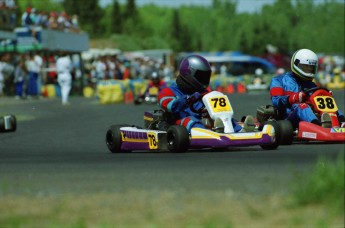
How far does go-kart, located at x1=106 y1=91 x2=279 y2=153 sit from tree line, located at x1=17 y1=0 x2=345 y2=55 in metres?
78.3

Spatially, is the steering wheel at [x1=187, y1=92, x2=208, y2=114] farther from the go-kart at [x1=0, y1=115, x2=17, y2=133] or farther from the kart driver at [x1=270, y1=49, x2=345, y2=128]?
the go-kart at [x1=0, y1=115, x2=17, y2=133]

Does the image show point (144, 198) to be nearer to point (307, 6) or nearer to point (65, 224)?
point (65, 224)

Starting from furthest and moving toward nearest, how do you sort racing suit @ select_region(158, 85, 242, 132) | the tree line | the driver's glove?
1. the tree line
2. the driver's glove
3. racing suit @ select_region(158, 85, 242, 132)

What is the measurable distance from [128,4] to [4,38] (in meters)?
92.5

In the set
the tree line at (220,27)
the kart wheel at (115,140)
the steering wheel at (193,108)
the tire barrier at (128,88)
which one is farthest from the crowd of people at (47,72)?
the tree line at (220,27)

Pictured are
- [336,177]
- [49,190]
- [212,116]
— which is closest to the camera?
[336,177]

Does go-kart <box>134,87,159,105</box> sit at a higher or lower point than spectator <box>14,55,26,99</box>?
lower

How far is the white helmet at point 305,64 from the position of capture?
43.4ft

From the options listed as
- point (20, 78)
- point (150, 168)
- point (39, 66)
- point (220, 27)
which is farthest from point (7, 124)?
point (220, 27)

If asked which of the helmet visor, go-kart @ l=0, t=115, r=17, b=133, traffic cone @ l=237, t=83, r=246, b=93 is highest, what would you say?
the helmet visor

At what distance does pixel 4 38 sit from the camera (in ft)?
121

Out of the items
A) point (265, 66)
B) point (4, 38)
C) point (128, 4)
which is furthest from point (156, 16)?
point (4, 38)

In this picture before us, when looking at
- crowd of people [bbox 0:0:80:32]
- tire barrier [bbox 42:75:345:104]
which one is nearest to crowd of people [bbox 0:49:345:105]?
tire barrier [bbox 42:75:345:104]

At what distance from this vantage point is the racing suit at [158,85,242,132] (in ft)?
38.1
